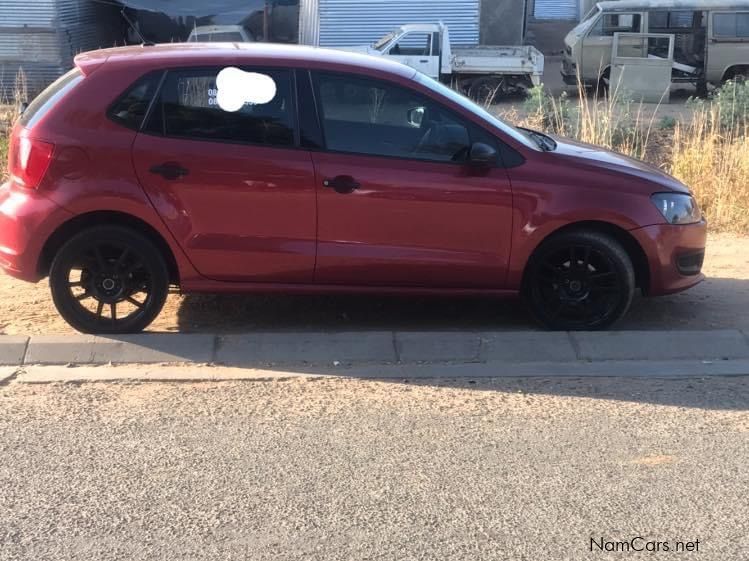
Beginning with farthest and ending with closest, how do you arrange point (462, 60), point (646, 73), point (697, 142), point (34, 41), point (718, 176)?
point (462, 60) → point (34, 41) → point (646, 73) → point (697, 142) → point (718, 176)

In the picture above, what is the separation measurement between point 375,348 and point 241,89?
178 centimetres

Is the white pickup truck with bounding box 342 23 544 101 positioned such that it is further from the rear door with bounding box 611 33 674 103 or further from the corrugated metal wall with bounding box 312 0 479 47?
the rear door with bounding box 611 33 674 103

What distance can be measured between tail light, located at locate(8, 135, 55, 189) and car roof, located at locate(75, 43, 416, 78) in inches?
21.2

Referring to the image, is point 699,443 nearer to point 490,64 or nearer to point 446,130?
point 446,130

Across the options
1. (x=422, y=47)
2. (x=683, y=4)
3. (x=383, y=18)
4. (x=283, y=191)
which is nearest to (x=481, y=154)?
(x=283, y=191)

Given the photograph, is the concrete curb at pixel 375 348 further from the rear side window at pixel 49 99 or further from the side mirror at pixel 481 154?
the rear side window at pixel 49 99

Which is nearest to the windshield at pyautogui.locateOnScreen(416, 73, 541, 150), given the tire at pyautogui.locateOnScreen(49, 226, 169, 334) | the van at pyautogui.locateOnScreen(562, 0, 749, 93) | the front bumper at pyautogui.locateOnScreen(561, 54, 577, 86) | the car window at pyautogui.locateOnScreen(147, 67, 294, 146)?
the car window at pyautogui.locateOnScreen(147, 67, 294, 146)

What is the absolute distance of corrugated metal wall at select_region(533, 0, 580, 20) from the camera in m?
30.1

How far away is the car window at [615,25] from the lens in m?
20.4

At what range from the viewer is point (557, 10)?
3017 centimetres

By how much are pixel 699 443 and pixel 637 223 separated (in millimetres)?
1701

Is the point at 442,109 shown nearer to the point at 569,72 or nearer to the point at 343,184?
the point at 343,184

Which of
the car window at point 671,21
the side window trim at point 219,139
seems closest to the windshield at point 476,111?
A: the side window trim at point 219,139

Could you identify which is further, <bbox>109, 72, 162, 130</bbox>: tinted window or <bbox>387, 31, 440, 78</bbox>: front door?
<bbox>387, 31, 440, 78</bbox>: front door
